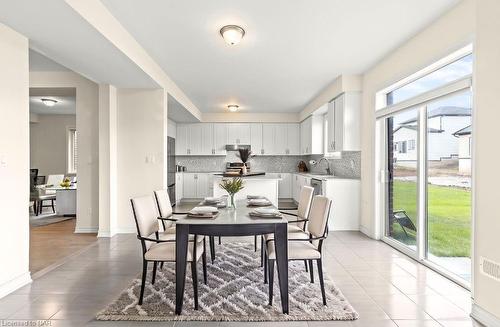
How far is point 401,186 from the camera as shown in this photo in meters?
4.09

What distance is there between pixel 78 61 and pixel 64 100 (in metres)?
4.40

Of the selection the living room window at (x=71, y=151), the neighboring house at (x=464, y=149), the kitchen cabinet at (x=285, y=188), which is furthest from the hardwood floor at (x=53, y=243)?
the kitchen cabinet at (x=285, y=188)

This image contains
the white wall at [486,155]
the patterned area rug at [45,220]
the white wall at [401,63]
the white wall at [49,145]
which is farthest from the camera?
the white wall at [49,145]

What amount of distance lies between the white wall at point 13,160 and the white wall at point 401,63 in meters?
4.01

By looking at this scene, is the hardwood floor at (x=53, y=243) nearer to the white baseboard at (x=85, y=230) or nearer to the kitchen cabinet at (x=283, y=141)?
the white baseboard at (x=85, y=230)

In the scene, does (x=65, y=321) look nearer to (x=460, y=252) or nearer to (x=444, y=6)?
(x=460, y=252)

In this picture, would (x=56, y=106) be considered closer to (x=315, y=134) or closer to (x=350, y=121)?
(x=315, y=134)

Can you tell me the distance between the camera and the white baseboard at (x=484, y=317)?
6.87 feet

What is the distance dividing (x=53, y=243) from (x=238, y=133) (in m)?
5.43

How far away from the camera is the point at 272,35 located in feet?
11.1

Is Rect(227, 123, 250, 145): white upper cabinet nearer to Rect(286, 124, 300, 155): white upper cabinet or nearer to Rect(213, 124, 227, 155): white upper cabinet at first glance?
Rect(213, 124, 227, 155): white upper cabinet

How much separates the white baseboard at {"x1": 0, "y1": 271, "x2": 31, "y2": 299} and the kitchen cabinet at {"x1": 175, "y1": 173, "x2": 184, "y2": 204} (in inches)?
211

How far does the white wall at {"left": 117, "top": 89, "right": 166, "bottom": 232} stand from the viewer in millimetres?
4953

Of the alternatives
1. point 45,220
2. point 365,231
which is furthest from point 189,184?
point 365,231
